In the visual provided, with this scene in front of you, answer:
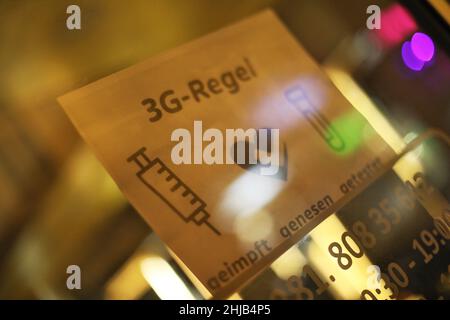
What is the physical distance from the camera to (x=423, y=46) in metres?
1.09

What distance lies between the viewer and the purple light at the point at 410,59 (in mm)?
1086

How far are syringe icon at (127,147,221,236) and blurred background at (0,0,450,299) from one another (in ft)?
0.24

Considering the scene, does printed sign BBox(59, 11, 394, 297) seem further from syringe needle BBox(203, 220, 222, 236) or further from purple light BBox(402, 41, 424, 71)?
purple light BBox(402, 41, 424, 71)

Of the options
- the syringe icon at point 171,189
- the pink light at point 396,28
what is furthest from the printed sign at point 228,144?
the pink light at point 396,28

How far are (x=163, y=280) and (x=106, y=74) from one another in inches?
15.2

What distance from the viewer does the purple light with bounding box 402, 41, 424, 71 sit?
42.8 inches

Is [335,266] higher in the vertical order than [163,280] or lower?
lower

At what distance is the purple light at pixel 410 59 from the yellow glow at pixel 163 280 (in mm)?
702

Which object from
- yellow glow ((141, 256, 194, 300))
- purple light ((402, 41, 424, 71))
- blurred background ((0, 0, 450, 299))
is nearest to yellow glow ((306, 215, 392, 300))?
blurred background ((0, 0, 450, 299))

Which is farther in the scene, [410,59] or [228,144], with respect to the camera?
[410,59]

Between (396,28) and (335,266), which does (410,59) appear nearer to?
(396,28)

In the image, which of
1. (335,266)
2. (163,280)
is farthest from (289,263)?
(163,280)

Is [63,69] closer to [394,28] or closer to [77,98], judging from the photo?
[77,98]
